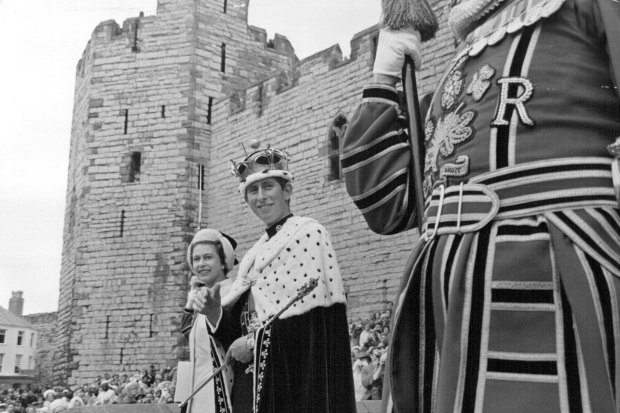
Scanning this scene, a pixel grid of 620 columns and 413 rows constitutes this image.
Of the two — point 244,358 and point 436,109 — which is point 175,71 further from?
point 436,109

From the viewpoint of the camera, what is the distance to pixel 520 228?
5.91ft

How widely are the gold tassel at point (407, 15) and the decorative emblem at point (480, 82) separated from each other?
400mm

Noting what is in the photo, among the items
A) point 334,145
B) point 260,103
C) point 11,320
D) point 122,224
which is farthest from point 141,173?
point 11,320

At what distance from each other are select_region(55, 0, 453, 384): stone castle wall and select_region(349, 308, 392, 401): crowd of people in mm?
4920

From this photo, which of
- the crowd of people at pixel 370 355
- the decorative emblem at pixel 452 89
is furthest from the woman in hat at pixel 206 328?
the crowd of people at pixel 370 355

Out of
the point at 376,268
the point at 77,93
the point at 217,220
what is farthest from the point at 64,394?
the point at 77,93

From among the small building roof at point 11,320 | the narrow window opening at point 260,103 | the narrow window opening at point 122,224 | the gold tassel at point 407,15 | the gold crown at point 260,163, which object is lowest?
the gold tassel at point 407,15

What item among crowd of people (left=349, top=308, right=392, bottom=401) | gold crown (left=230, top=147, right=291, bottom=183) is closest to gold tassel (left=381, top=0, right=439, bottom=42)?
gold crown (left=230, top=147, right=291, bottom=183)

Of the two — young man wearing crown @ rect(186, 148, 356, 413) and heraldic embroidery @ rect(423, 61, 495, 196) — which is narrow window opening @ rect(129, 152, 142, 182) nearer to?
young man wearing crown @ rect(186, 148, 356, 413)

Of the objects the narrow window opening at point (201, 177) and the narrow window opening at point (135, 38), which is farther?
the narrow window opening at point (135, 38)

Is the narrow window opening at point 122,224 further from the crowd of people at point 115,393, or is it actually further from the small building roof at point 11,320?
the small building roof at point 11,320

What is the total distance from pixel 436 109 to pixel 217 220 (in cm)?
1857

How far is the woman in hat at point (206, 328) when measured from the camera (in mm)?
4008

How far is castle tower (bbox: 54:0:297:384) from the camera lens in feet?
64.9
